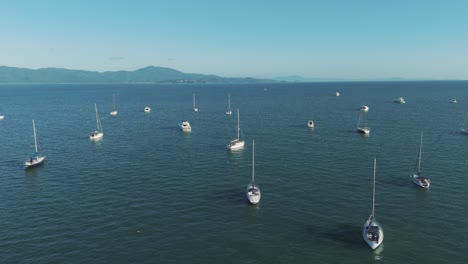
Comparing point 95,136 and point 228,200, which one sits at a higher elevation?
point 95,136

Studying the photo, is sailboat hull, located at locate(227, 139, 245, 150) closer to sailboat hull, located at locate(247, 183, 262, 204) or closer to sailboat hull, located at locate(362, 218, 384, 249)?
sailboat hull, located at locate(247, 183, 262, 204)

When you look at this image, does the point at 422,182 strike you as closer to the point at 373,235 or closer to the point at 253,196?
the point at 373,235

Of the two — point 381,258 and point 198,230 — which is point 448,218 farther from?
point 198,230

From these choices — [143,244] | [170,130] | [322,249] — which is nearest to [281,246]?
[322,249]

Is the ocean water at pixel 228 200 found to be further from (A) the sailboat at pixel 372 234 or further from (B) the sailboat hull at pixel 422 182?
(B) the sailboat hull at pixel 422 182

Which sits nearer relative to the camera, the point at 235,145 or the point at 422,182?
the point at 422,182

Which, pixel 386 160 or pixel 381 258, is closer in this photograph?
pixel 381 258

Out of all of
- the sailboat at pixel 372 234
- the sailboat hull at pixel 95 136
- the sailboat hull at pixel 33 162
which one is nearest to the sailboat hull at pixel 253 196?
the sailboat at pixel 372 234

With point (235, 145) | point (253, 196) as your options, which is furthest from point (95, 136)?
point (253, 196)

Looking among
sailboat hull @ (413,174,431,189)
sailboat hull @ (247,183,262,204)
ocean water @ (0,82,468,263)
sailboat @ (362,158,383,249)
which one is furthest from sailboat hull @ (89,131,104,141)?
sailboat hull @ (413,174,431,189)

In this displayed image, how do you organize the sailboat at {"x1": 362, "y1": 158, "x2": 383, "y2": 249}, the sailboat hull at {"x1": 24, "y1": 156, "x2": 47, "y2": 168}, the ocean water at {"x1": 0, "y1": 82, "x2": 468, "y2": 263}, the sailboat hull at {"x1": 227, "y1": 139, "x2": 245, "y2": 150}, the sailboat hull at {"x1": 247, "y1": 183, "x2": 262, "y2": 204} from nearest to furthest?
1. the sailboat at {"x1": 362, "y1": 158, "x2": 383, "y2": 249}
2. the ocean water at {"x1": 0, "y1": 82, "x2": 468, "y2": 263}
3. the sailboat hull at {"x1": 247, "y1": 183, "x2": 262, "y2": 204}
4. the sailboat hull at {"x1": 24, "y1": 156, "x2": 47, "y2": 168}
5. the sailboat hull at {"x1": 227, "y1": 139, "x2": 245, "y2": 150}

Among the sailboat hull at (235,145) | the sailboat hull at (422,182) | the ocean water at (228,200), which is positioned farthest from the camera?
the sailboat hull at (235,145)
